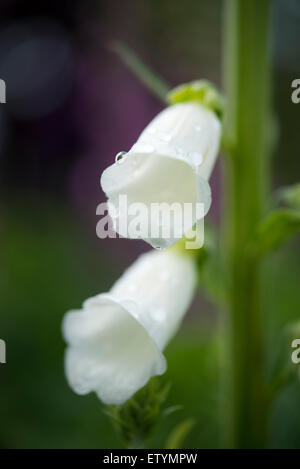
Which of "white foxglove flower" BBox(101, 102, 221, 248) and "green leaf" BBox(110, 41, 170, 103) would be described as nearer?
"white foxglove flower" BBox(101, 102, 221, 248)

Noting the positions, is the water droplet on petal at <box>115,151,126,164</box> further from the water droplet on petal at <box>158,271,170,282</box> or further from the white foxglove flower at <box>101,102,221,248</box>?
the water droplet on petal at <box>158,271,170,282</box>

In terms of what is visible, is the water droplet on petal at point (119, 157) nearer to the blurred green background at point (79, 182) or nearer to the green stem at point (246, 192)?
the green stem at point (246, 192)

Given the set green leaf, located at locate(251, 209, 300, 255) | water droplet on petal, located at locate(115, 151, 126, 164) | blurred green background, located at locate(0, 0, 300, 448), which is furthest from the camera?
blurred green background, located at locate(0, 0, 300, 448)

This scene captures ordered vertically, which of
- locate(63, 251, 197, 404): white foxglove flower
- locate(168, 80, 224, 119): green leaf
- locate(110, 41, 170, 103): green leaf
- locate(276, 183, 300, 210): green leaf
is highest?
locate(110, 41, 170, 103): green leaf

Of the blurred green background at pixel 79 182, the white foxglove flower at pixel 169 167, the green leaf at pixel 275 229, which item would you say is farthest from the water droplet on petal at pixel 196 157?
the blurred green background at pixel 79 182

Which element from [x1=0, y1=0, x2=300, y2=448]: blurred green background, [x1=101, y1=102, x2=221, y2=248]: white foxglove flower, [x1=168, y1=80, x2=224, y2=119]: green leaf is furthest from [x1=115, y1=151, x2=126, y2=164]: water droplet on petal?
[x1=0, y1=0, x2=300, y2=448]: blurred green background
